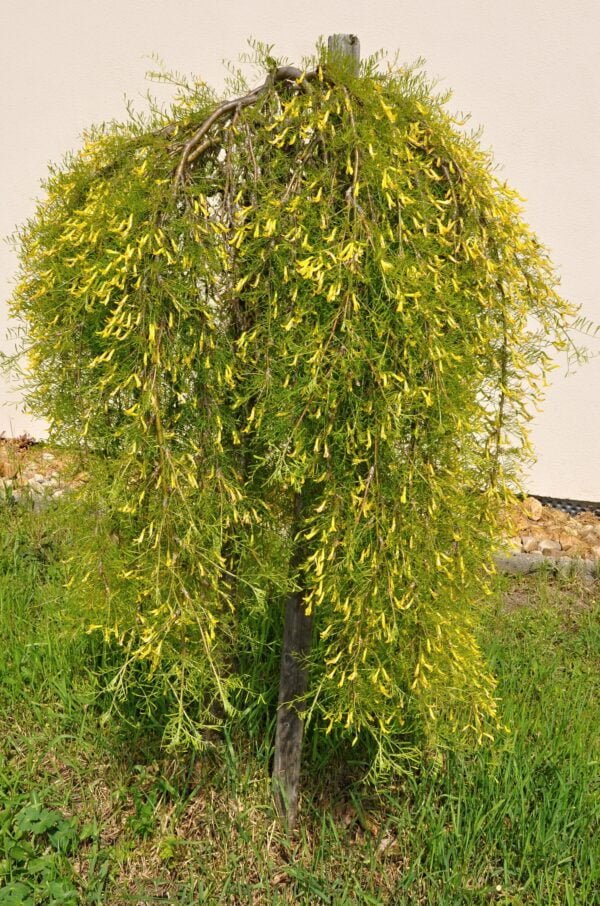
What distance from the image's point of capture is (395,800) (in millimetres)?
2551

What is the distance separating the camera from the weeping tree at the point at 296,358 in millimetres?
1861

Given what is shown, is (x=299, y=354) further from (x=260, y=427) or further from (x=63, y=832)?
(x=63, y=832)

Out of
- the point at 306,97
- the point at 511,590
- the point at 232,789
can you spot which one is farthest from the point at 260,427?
the point at 511,590

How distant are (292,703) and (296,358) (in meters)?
1.12

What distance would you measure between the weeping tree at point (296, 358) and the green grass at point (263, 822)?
519 millimetres

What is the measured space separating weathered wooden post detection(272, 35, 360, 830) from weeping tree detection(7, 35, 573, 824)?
8cm

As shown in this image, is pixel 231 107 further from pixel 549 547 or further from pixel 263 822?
pixel 549 547

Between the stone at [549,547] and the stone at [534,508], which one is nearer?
the stone at [549,547]

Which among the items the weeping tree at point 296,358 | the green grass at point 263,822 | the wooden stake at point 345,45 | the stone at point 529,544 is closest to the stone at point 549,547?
the stone at point 529,544

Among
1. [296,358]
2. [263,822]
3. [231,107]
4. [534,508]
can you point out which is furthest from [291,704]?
[534,508]

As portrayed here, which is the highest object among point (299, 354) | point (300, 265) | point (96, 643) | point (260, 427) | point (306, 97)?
point (306, 97)

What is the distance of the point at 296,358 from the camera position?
5.90 ft

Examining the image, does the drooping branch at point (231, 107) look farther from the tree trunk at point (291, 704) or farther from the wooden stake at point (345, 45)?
the tree trunk at point (291, 704)

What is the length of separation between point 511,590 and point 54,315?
2950mm
